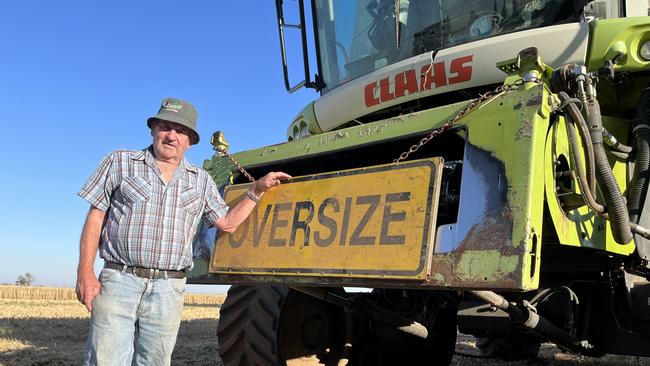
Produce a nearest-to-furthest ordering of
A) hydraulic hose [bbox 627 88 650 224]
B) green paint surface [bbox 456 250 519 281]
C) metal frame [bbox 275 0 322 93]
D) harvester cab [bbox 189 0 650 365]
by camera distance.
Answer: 1. green paint surface [bbox 456 250 519 281]
2. harvester cab [bbox 189 0 650 365]
3. hydraulic hose [bbox 627 88 650 224]
4. metal frame [bbox 275 0 322 93]

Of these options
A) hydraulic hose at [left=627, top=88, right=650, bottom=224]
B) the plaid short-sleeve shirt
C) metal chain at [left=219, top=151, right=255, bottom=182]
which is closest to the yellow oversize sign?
metal chain at [left=219, top=151, right=255, bottom=182]

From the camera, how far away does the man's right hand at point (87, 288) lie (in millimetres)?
2502

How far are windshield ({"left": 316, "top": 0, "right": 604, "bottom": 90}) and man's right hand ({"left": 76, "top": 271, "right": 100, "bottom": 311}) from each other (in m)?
2.54

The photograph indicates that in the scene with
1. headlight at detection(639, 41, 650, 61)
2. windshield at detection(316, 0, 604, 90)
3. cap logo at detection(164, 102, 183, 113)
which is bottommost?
cap logo at detection(164, 102, 183, 113)

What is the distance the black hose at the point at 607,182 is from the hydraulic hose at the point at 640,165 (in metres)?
0.33

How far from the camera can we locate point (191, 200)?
112 inches

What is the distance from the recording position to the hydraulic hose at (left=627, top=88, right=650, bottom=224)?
301 centimetres

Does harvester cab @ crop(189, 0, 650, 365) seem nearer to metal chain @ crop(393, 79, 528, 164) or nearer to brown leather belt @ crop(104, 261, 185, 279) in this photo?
metal chain @ crop(393, 79, 528, 164)

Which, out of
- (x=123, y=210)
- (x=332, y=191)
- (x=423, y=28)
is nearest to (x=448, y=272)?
(x=332, y=191)

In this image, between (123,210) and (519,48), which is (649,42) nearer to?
(519,48)

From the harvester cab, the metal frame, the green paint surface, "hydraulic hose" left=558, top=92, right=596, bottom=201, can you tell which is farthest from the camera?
the metal frame

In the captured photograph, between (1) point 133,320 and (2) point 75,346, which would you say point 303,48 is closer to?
(1) point 133,320

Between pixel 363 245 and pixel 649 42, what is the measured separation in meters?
1.84

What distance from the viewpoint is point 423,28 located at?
4066 mm
